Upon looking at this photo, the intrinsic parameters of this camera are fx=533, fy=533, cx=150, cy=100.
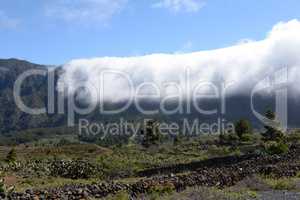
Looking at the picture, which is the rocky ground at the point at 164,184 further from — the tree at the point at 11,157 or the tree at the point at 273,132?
the tree at the point at 273,132

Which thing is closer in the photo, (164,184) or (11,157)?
(164,184)

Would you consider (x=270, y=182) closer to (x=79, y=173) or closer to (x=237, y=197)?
(x=237, y=197)

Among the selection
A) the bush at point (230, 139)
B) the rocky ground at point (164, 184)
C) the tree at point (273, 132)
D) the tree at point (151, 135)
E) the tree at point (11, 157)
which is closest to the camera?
the rocky ground at point (164, 184)

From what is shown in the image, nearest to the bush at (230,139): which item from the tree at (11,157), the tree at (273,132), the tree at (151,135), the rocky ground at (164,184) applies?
the tree at (273,132)

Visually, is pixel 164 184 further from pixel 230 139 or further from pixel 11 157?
pixel 230 139

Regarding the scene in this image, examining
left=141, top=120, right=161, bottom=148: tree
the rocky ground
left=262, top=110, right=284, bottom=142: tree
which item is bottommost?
left=141, top=120, right=161, bottom=148: tree

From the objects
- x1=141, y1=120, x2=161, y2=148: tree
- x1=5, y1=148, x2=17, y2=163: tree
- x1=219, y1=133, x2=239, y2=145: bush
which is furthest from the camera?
x1=141, y1=120, x2=161, y2=148: tree

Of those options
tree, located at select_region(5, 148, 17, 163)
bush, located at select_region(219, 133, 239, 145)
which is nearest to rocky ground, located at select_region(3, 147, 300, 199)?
tree, located at select_region(5, 148, 17, 163)

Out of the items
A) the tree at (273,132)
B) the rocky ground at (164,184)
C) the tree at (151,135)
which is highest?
the rocky ground at (164,184)

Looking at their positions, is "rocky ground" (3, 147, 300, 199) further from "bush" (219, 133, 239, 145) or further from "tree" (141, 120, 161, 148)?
"tree" (141, 120, 161, 148)

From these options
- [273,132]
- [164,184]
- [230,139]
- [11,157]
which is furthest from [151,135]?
[164,184]

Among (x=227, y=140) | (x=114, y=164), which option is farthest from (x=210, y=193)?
(x=227, y=140)

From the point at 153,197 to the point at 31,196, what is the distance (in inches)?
173

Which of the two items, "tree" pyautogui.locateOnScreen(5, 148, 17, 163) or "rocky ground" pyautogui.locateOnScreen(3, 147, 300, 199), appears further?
"tree" pyautogui.locateOnScreen(5, 148, 17, 163)
